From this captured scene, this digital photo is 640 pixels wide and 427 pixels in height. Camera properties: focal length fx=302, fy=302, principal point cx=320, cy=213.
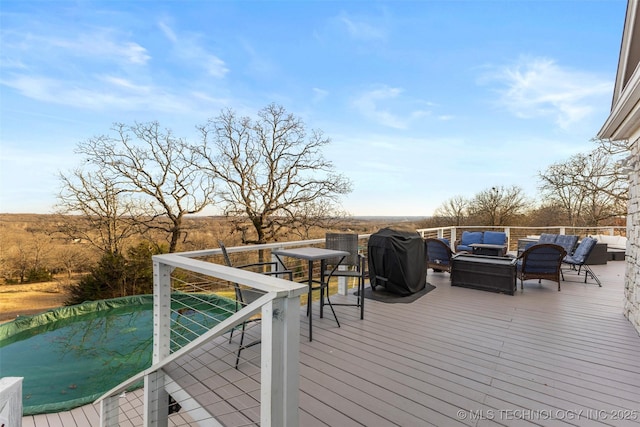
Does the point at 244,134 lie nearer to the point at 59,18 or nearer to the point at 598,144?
the point at 59,18

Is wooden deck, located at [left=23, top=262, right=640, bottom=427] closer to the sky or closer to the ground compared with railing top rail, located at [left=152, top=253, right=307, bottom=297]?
closer to the ground

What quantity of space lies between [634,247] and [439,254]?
9.65ft

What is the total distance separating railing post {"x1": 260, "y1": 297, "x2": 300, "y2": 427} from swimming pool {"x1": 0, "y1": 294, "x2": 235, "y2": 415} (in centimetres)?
457

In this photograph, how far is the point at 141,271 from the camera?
1220 centimetres

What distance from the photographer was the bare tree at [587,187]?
14.4 metres

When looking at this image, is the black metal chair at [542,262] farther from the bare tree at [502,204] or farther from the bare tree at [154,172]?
the bare tree at [154,172]

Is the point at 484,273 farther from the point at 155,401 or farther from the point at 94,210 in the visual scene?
the point at 94,210

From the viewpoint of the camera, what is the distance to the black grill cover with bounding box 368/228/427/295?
4.66m

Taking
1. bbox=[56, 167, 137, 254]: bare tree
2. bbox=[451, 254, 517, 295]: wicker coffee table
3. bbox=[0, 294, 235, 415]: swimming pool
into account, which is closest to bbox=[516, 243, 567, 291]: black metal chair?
bbox=[451, 254, 517, 295]: wicker coffee table

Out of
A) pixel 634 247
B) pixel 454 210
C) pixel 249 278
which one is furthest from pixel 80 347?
pixel 454 210

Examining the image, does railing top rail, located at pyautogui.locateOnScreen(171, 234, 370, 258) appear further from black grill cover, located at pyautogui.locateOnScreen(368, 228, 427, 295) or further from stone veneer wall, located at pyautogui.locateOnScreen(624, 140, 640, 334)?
stone veneer wall, located at pyautogui.locateOnScreen(624, 140, 640, 334)

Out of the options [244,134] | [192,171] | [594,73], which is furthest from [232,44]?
[594,73]

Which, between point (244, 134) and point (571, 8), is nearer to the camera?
point (571, 8)

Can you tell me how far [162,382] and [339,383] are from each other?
1.52m
